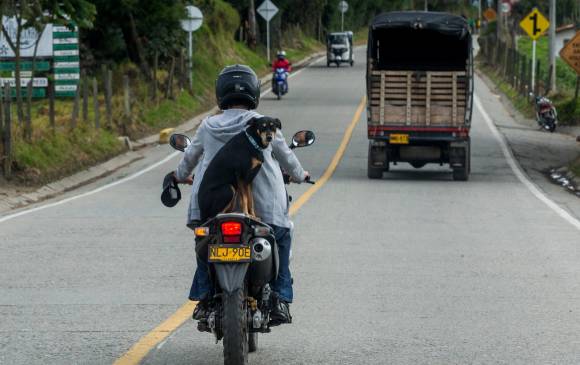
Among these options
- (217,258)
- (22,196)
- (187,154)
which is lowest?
(22,196)

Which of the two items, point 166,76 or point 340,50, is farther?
point 340,50

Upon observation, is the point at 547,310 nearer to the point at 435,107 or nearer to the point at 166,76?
the point at 435,107

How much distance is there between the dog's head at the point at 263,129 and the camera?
7.22 metres

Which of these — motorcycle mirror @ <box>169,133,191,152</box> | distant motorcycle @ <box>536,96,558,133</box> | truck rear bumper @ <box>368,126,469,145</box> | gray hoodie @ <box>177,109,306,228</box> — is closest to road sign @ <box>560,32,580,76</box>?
distant motorcycle @ <box>536,96,558,133</box>

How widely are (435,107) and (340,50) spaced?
44.6 meters

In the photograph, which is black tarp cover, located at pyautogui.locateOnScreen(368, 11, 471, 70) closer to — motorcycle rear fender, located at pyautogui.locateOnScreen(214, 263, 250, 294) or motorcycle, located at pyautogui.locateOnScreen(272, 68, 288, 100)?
motorcycle rear fender, located at pyautogui.locateOnScreen(214, 263, 250, 294)

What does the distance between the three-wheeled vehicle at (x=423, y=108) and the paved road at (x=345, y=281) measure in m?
2.97

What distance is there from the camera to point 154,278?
1118 cm

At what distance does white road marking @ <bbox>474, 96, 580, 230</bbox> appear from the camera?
56.4 feet

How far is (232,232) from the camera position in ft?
22.6

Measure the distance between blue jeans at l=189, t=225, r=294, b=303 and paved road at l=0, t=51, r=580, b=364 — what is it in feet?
1.54

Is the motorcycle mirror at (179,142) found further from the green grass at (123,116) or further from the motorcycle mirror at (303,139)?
the green grass at (123,116)

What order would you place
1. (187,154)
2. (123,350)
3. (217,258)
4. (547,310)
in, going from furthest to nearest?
(547,310) → (123,350) → (187,154) → (217,258)

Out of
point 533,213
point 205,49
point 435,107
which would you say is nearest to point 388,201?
point 533,213
